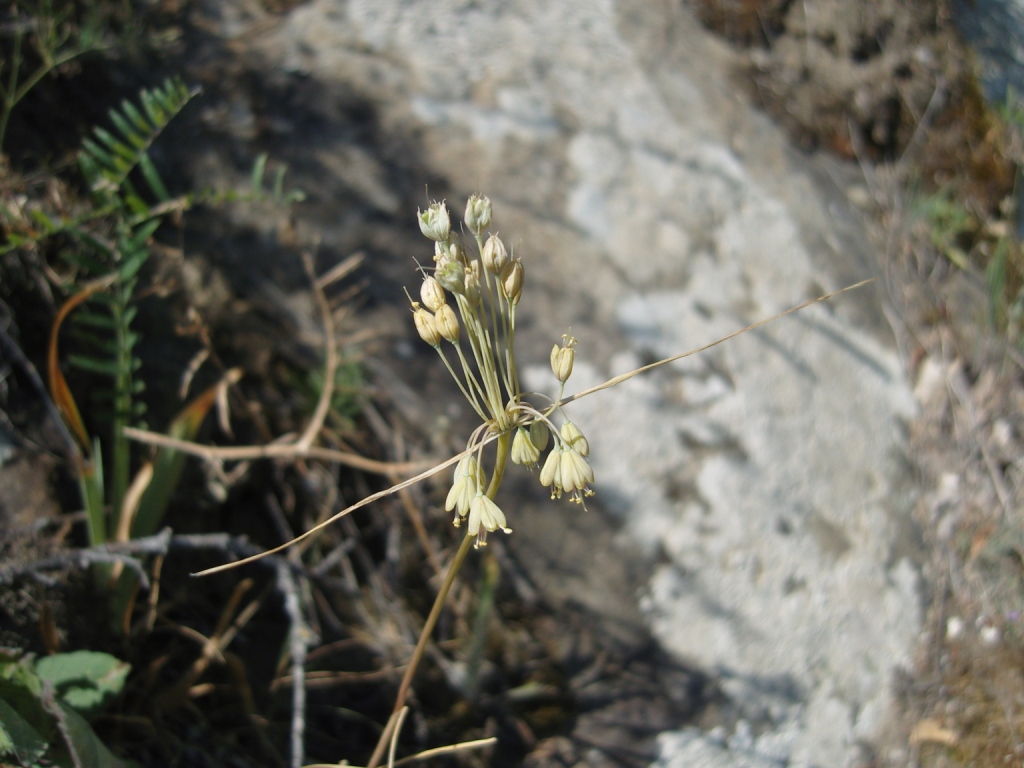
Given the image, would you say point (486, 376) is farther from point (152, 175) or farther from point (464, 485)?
point (152, 175)

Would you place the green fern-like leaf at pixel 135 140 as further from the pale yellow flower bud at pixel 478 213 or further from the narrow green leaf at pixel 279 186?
the pale yellow flower bud at pixel 478 213

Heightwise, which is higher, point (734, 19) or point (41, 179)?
point (41, 179)

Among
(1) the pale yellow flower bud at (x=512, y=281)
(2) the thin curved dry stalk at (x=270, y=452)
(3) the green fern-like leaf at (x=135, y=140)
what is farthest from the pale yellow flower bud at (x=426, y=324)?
(3) the green fern-like leaf at (x=135, y=140)

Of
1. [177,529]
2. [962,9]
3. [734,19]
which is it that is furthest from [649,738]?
[962,9]

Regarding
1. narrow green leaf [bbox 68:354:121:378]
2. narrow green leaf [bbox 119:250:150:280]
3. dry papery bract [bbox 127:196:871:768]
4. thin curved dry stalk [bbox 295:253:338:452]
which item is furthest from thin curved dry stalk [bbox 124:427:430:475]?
dry papery bract [bbox 127:196:871:768]

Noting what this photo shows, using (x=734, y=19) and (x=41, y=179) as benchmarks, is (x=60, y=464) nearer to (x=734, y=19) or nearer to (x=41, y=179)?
(x=41, y=179)
